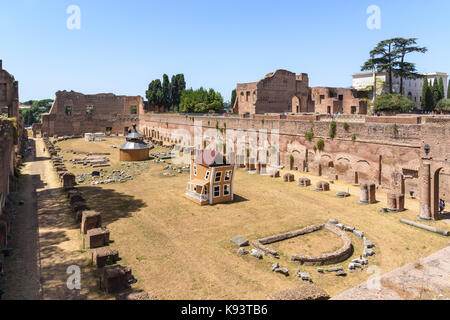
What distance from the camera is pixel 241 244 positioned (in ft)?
41.0

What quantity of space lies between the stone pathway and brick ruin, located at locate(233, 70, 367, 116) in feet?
117

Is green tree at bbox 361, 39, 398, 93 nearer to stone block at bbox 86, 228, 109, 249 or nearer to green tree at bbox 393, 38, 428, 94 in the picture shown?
green tree at bbox 393, 38, 428, 94

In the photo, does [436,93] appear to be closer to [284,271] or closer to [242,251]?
[242,251]

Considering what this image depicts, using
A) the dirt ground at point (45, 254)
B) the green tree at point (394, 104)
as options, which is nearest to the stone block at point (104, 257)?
the dirt ground at point (45, 254)

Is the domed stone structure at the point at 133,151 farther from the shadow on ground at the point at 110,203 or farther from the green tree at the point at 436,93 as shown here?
the green tree at the point at 436,93

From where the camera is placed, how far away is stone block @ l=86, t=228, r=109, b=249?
12.2m

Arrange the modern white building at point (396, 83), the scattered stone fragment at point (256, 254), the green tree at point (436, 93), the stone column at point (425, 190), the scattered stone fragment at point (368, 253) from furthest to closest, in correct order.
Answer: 1. the green tree at point (436, 93)
2. the modern white building at point (396, 83)
3. the stone column at point (425, 190)
4. the scattered stone fragment at point (368, 253)
5. the scattered stone fragment at point (256, 254)

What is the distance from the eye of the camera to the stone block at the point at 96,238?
1220 centimetres

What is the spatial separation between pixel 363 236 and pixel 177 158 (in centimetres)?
2341

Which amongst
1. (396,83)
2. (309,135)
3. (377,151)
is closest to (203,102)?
(396,83)

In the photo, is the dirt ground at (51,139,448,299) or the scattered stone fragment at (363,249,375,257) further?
the scattered stone fragment at (363,249,375,257)

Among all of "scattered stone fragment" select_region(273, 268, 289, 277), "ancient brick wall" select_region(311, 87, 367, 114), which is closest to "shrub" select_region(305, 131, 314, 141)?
"scattered stone fragment" select_region(273, 268, 289, 277)

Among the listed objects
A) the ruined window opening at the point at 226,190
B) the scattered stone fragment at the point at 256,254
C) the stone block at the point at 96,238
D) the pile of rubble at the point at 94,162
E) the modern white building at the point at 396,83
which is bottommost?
the scattered stone fragment at the point at 256,254

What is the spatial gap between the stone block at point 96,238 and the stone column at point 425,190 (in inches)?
542
